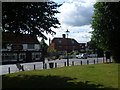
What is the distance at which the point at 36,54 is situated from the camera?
171ft

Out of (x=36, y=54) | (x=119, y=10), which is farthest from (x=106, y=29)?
(x=36, y=54)

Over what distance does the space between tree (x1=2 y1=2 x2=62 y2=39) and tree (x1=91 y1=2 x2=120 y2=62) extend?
1292 cm

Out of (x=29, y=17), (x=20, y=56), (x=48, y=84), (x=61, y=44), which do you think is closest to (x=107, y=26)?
(x=29, y=17)

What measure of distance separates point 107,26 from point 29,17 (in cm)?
1530

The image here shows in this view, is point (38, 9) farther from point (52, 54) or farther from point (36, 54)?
point (52, 54)

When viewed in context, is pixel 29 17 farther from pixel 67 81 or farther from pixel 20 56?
pixel 20 56

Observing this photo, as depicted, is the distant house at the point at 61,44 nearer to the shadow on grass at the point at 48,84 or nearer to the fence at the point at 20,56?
the fence at the point at 20,56

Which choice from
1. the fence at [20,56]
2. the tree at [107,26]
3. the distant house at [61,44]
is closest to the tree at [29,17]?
the tree at [107,26]

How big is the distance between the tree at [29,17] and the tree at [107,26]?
12920 mm

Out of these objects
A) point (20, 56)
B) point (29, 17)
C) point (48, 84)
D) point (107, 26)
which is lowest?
point (48, 84)

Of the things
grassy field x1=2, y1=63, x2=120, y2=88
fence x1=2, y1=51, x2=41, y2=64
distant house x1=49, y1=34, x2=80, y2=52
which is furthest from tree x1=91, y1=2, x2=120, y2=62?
distant house x1=49, y1=34, x2=80, y2=52

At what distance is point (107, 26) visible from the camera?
2455 centimetres

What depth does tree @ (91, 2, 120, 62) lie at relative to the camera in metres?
23.9

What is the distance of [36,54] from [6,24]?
40119 mm
